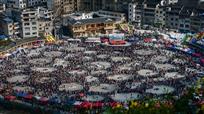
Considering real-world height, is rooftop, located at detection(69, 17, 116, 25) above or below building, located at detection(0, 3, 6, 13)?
below

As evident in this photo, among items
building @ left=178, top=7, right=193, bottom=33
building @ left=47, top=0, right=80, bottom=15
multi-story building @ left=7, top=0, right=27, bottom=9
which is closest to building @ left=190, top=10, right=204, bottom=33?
building @ left=178, top=7, right=193, bottom=33

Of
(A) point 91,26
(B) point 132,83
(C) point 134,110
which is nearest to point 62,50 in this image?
(A) point 91,26

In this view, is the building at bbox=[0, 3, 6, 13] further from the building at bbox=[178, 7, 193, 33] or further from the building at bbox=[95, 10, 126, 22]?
the building at bbox=[178, 7, 193, 33]

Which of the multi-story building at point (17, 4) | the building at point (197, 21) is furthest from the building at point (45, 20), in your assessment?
the building at point (197, 21)

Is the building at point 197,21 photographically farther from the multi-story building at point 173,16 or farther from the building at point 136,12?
the building at point 136,12

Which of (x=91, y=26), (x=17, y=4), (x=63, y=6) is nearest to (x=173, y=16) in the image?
(x=91, y=26)

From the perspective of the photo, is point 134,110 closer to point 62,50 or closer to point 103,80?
point 103,80
